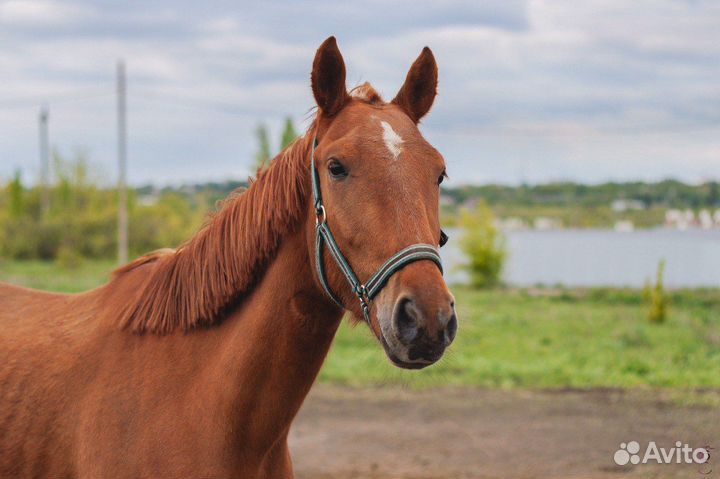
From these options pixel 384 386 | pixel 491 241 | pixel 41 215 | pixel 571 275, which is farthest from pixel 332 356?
pixel 41 215

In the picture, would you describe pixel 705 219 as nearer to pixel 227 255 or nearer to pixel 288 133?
pixel 288 133

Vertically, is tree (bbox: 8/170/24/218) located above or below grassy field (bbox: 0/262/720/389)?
above

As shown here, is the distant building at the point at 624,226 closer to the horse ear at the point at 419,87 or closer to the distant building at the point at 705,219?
the distant building at the point at 705,219

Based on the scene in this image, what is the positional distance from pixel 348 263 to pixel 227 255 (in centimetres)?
56

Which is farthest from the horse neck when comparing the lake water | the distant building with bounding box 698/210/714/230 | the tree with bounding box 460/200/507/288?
the distant building with bounding box 698/210/714/230

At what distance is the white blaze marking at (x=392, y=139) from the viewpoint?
7.34ft

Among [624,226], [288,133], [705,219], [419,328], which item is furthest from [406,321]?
[624,226]

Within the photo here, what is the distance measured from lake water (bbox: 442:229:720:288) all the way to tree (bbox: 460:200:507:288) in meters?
0.44

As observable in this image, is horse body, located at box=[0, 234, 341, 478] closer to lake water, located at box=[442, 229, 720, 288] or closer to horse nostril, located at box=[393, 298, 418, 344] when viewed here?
horse nostril, located at box=[393, 298, 418, 344]

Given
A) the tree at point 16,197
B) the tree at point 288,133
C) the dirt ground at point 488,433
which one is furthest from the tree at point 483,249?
the tree at point 16,197

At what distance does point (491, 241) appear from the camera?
2344 cm

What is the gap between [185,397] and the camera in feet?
8.14

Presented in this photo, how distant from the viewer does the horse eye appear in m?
2.25

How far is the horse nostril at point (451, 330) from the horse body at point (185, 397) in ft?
2.15
